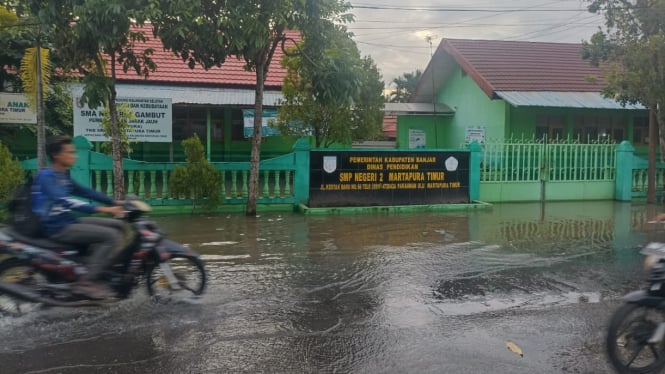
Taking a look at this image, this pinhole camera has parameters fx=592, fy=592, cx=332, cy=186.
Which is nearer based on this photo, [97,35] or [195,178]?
[97,35]

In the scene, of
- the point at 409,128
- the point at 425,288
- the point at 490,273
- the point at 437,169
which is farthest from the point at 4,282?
the point at 409,128

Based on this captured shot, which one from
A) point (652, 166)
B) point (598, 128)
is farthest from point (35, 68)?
point (598, 128)

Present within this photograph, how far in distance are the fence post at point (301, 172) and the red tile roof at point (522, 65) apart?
8.27m

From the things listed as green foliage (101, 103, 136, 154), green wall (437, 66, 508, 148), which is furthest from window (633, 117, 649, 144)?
green foliage (101, 103, 136, 154)

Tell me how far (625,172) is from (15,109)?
45.6 ft

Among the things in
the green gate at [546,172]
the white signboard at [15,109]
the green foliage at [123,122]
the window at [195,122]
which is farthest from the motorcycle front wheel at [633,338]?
the window at [195,122]

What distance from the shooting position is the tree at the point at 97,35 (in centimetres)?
884

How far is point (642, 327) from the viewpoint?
4004 mm

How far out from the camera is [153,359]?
4.27 m

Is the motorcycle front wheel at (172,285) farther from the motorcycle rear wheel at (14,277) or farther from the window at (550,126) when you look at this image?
the window at (550,126)

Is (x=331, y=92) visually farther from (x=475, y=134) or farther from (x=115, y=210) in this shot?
(x=475, y=134)

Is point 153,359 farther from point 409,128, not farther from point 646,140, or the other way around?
point 646,140

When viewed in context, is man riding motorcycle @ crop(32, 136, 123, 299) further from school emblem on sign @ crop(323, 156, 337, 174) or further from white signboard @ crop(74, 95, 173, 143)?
white signboard @ crop(74, 95, 173, 143)

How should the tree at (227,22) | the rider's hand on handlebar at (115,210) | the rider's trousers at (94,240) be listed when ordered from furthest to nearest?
the tree at (227,22)
the rider's hand on handlebar at (115,210)
the rider's trousers at (94,240)
